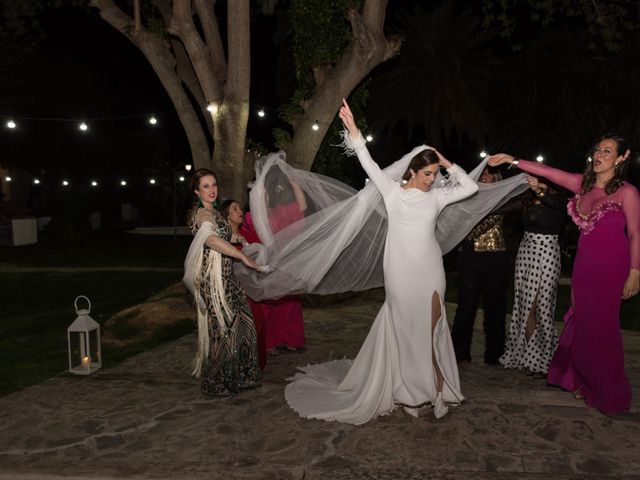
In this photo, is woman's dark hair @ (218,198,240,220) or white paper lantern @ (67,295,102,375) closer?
woman's dark hair @ (218,198,240,220)

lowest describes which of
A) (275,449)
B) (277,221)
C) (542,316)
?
(275,449)

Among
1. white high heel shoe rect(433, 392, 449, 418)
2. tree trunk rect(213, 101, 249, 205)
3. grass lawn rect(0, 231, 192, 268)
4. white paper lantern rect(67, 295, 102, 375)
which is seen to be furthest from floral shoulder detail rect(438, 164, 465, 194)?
grass lawn rect(0, 231, 192, 268)

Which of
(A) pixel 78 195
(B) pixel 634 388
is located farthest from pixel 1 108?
(B) pixel 634 388

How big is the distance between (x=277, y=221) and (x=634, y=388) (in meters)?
3.80

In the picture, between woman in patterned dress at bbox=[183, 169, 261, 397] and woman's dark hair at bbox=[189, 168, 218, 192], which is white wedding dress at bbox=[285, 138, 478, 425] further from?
woman's dark hair at bbox=[189, 168, 218, 192]

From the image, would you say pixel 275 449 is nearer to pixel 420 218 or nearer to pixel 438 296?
pixel 438 296

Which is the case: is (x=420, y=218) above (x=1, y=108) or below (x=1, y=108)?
below

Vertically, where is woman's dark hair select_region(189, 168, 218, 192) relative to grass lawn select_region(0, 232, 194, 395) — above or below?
above

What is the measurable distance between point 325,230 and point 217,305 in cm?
123

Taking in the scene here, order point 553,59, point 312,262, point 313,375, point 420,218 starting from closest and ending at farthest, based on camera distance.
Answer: point 420,218
point 312,262
point 313,375
point 553,59

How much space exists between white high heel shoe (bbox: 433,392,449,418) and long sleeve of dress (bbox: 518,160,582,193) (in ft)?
6.86

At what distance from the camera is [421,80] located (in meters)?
31.4

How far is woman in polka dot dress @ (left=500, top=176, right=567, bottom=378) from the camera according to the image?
579 cm

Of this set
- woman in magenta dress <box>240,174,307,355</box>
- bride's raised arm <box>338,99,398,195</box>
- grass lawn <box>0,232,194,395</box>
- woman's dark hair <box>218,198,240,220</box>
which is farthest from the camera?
grass lawn <box>0,232,194,395</box>
